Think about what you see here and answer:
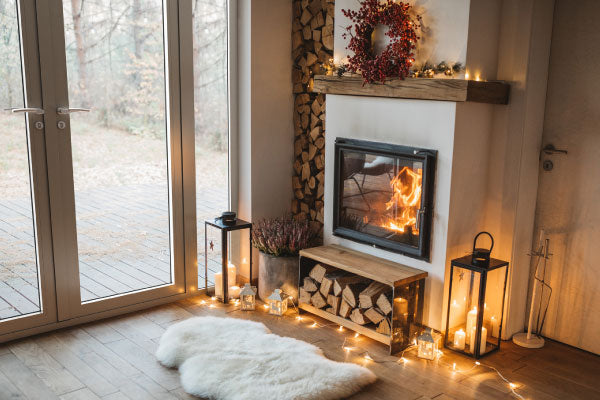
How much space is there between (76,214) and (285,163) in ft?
4.77

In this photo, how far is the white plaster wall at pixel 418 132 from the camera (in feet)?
9.92

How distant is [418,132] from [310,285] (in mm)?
1117

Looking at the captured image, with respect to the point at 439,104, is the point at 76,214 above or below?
below

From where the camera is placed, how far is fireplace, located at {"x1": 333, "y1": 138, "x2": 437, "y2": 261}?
3125mm

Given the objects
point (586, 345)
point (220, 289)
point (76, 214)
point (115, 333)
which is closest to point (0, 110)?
point (76, 214)

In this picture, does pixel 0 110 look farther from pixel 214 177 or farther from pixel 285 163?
pixel 285 163

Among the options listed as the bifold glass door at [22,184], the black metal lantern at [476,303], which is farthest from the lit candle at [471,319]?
the bifold glass door at [22,184]

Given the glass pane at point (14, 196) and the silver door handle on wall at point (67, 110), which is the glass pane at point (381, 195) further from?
the glass pane at point (14, 196)

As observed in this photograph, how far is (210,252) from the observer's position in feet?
12.9

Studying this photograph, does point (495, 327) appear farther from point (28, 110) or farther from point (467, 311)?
point (28, 110)

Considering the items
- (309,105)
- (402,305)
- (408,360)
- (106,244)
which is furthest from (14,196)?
(408,360)

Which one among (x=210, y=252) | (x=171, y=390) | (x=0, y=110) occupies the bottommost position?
(x=171, y=390)

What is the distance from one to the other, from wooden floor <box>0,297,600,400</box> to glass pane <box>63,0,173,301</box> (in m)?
0.38

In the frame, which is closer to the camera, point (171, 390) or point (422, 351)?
point (171, 390)
